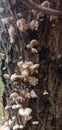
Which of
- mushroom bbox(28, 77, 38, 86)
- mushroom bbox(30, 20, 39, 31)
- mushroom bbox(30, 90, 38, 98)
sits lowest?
mushroom bbox(30, 90, 38, 98)

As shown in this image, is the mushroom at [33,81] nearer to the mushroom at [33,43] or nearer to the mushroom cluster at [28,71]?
the mushroom cluster at [28,71]

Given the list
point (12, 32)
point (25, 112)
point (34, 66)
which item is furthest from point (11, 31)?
point (25, 112)

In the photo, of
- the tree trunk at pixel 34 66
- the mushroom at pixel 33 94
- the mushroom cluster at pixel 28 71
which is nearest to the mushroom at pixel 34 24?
the tree trunk at pixel 34 66

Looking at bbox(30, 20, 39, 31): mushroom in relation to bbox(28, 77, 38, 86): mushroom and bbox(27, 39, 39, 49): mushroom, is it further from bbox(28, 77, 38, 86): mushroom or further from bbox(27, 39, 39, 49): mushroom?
bbox(28, 77, 38, 86): mushroom

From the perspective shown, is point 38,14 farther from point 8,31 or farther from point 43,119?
point 43,119

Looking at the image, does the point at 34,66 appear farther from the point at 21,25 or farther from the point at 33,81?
the point at 21,25

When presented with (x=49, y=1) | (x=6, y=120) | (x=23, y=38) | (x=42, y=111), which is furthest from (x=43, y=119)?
(x=49, y=1)

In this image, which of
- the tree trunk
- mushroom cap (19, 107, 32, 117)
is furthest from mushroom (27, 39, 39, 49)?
mushroom cap (19, 107, 32, 117)

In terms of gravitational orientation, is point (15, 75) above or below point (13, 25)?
below
